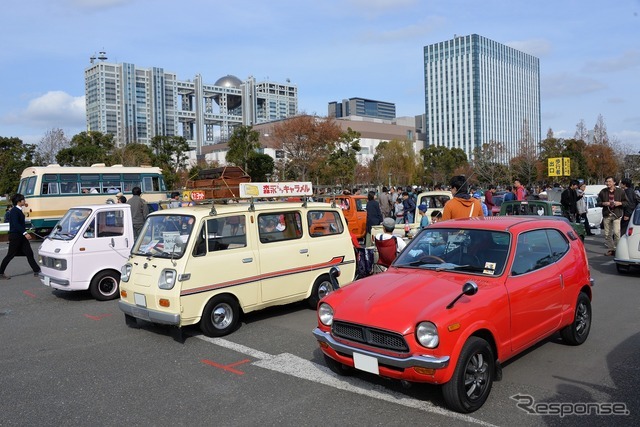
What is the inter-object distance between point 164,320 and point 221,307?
83cm

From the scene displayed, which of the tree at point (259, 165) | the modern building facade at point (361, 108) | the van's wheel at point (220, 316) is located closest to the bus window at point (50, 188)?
the van's wheel at point (220, 316)

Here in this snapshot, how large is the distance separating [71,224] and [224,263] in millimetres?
4394

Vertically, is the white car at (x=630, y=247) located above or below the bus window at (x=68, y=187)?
below

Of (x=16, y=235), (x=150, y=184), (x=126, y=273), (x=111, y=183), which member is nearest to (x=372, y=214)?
(x=126, y=273)

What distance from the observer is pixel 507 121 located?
148 meters

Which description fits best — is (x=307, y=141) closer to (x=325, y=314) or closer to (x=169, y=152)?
(x=169, y=152)

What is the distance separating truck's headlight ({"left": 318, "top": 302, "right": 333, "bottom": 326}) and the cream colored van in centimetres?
225

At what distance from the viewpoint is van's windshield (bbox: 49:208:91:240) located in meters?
9.61

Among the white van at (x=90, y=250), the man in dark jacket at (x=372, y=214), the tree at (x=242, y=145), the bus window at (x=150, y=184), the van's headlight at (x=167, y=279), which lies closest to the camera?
the van's headlight at (x=167, y=279)

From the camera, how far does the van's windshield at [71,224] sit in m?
9.61

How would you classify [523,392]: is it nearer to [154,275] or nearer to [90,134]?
[154,275]

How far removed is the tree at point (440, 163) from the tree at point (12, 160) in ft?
149

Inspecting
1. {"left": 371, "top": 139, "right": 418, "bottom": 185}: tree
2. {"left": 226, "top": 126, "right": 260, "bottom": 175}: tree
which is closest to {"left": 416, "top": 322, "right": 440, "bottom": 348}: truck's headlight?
{"left": 226, "top": 126, "right": 260, "bottom": 175}: tree

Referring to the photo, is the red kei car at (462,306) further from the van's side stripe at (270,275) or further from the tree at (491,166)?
the tree at (491,166)
